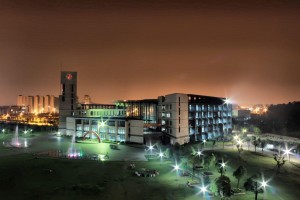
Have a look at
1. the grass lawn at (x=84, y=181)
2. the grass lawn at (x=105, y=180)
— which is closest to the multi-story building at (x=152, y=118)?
the grass lawn at (x=105, y=180)

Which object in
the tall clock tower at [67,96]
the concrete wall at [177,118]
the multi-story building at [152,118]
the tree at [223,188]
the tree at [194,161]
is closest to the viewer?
the tree at [223,188]

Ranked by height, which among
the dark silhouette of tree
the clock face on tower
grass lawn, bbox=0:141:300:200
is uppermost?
the clock face on tower

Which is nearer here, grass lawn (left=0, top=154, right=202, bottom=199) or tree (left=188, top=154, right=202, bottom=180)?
grass lawn (left=0, top=154, right=202, bottom=199)

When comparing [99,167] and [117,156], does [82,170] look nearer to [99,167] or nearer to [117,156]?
[99,167]

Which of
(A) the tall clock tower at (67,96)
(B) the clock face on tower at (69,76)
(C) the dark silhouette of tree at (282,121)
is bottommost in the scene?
(C) the dark silhouette of tree at (282,121)

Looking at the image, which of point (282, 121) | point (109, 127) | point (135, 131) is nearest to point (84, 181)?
point (135, 131)

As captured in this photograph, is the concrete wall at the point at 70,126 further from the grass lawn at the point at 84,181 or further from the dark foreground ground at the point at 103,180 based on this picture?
the grass lawn at the point at 84,181

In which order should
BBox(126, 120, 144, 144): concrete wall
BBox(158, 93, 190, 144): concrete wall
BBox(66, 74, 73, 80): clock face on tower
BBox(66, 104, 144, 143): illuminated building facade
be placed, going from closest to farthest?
BBox(126, 120, 144, 144): concrete wall
BBox(158, 93, 190, 144): concrete wall
BBox(66, 104, 144, 143): illuminated building facade
BBox(66, 74, 73, 80): clock face on tower

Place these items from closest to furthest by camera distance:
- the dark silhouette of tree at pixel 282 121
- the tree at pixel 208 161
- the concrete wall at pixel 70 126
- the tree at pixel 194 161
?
the tree at pixel 194 161, the tree at pixel 208 161, the concrete wall at pixel 70 126, the dark silhouette of tree at pixel 282 121

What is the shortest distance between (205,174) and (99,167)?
17.6m

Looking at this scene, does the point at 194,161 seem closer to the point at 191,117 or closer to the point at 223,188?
the point at 223,188

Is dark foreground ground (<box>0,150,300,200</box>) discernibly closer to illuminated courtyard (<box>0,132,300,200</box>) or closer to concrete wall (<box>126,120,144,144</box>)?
illuminated courtyard (<box>0,132,300,200</box>)

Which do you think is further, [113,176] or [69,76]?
[69,76]

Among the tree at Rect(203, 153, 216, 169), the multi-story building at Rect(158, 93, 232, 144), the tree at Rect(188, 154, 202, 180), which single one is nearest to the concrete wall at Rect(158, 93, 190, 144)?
the multi-story building at Rect(158, 93, 232, 144)
